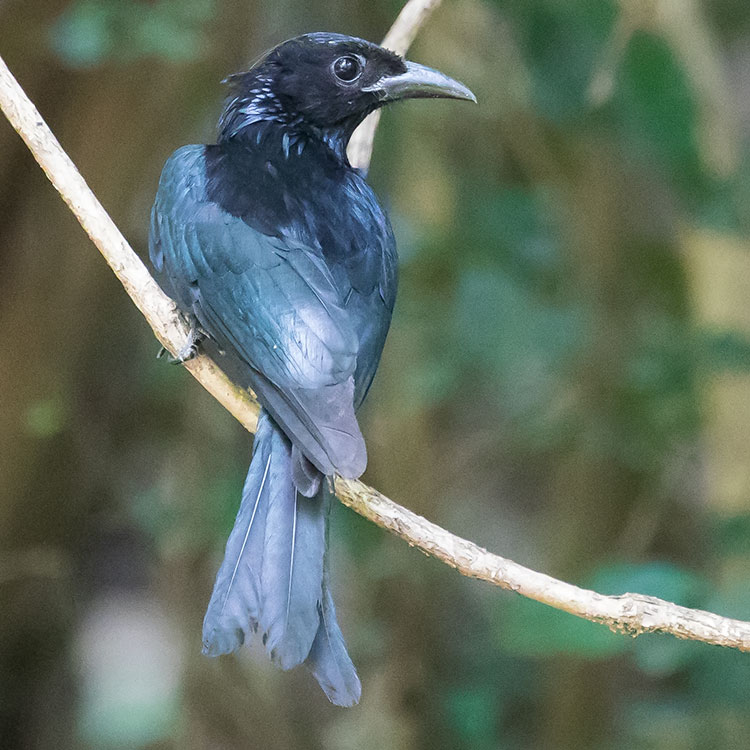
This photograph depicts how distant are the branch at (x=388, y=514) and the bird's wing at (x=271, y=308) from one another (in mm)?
100

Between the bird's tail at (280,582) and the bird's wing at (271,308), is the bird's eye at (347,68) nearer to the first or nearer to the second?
the bird's wing at (271,308)

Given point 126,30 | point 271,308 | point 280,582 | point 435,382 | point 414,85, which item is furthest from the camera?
point 435,382

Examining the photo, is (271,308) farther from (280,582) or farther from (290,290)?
(280,582)

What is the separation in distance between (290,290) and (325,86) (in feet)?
2.48

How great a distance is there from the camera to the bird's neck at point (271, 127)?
2.65m

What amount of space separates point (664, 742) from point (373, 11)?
2.58m

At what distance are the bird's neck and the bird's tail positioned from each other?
2.86ft

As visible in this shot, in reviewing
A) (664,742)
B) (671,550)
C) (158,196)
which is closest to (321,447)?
(158,196)

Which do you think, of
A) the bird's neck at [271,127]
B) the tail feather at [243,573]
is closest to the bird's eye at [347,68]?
the bird's neck at [271,127]

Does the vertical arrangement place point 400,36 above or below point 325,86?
above

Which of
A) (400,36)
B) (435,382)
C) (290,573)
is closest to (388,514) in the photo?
(290,573)

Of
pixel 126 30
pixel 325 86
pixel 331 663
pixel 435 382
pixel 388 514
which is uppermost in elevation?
pixel 325 86

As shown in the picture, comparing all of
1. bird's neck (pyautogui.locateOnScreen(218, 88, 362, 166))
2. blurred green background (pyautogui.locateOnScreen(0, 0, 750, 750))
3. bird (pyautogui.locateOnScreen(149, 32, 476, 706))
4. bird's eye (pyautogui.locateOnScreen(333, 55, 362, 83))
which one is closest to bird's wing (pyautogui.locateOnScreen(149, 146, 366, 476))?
bird (pyautogui.locateOnScreen(149, 32, 476, 706))

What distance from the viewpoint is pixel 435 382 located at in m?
3.46
